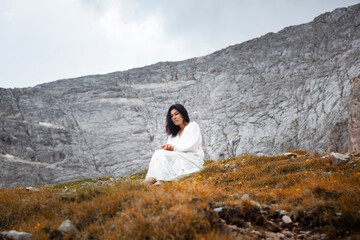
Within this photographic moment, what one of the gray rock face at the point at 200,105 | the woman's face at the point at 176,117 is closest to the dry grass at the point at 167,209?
the woman's face at the point at 176,117

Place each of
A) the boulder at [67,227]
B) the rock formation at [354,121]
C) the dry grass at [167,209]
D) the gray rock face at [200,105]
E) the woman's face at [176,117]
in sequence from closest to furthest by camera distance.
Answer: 1. the dry grass at [167,209]
2. the boulder at [67,227]
3. the woman's face at [176,117]
4. the rock formation at [354,121]
5. the gray rock face at [200,105]

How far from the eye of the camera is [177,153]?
8062mm

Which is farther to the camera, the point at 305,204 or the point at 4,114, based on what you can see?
the point at 4,114

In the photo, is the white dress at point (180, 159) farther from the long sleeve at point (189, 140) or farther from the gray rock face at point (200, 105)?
the gray rock face at point (200, 105)

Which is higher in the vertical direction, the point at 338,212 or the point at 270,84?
the point at 270,84

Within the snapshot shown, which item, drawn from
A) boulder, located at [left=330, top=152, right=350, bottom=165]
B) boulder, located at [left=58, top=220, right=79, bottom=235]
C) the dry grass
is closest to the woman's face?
the dry grass

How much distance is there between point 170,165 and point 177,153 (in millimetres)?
488

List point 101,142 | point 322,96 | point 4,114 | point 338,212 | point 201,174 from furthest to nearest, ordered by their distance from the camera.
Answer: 1. point 101,142
2. point 4,114
3. point 322,96
4. point 201,174
5. point 338,212

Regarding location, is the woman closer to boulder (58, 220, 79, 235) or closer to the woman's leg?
the woman's leg

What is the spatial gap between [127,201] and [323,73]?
140 feet

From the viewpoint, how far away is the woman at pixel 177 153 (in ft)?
24.9

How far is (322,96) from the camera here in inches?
1423

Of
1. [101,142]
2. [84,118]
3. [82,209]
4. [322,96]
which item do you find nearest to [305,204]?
[82,209]

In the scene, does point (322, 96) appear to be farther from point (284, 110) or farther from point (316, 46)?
point (316, 46)
